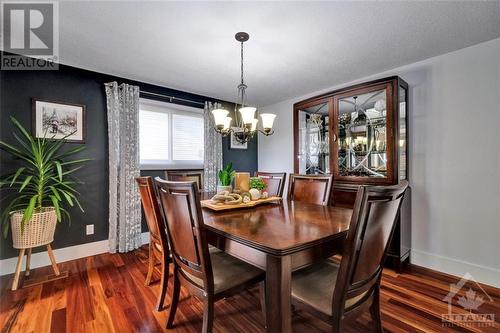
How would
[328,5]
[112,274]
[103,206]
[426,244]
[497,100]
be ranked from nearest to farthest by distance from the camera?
[328,5] → [497,100] → [112,274] → [426,244] → [103,206]

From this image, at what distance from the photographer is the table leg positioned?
0.95m

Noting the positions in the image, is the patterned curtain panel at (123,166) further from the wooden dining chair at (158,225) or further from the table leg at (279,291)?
the table leg at (279,291)

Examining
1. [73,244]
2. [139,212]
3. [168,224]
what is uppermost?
[168,224]

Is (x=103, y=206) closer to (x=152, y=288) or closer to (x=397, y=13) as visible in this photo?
(x=152, y=288)

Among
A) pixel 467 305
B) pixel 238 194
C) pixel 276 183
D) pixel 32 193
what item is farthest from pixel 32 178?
pixel 467 305

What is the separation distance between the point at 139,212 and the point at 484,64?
408 cm

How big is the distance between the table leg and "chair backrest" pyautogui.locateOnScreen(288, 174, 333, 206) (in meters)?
1.27

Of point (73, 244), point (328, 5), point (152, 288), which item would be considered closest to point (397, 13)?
point (328, 5)

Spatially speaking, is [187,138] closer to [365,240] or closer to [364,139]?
[364,139]

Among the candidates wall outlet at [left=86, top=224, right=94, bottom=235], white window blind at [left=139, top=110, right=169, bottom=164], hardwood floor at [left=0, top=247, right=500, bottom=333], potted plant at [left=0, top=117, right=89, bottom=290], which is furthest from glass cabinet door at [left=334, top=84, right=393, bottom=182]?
wall outlet at [left=86, top=224, right=94, bottom=235]

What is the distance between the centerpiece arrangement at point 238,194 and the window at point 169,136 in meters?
1.73

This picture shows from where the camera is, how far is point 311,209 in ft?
5.74

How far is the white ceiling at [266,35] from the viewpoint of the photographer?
1661mm

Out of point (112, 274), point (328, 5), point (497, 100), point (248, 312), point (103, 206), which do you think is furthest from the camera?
point (103, 206)
